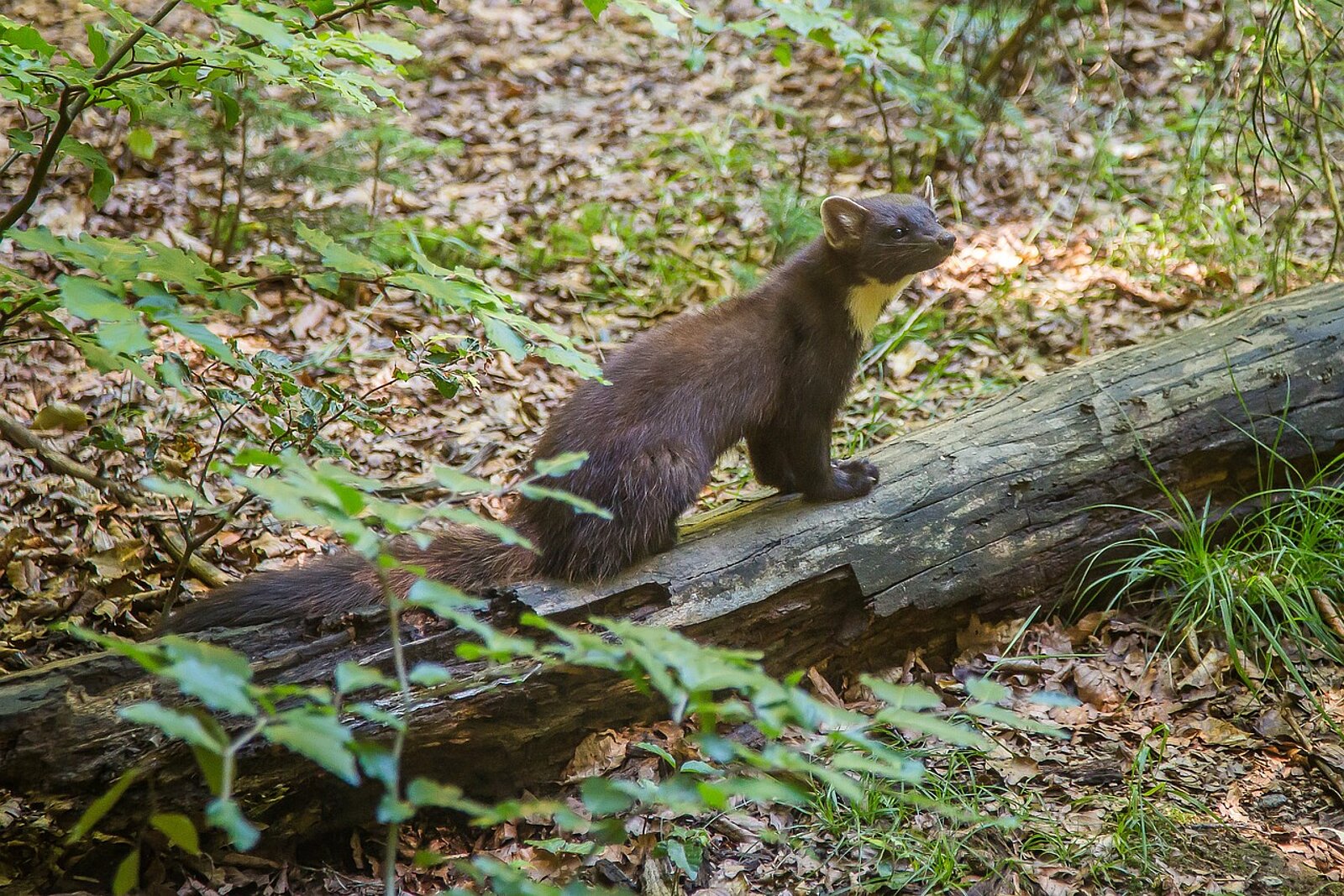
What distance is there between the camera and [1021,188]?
28.3 feet

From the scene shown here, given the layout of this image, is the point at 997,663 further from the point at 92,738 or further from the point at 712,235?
the point at 712,235

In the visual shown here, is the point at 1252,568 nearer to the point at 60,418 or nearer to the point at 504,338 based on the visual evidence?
the point at 504,338

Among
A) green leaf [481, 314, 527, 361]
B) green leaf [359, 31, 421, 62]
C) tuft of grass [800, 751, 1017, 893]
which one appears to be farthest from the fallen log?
green leaf [359, 31, 421, 62]

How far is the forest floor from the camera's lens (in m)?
3.67

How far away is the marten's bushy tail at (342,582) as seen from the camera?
3695 mm

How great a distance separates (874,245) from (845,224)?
7.0 inches

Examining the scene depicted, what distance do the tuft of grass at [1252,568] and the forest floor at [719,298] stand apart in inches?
5.9

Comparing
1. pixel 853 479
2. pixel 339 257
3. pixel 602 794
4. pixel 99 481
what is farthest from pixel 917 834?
pixel 99 481

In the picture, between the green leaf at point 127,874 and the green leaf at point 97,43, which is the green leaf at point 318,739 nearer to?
the green leaf at point 127,874

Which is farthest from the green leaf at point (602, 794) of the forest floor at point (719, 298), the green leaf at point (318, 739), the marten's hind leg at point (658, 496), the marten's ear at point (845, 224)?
the marten's ear at point (845, 224)

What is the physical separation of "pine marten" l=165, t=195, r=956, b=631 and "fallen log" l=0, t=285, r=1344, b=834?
143 millimetres

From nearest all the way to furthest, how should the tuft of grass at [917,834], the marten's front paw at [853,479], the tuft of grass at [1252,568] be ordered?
the tuft of grass at [917,834] → the tuft of grass at [1252,568] → the marten's front paw at [853,479]

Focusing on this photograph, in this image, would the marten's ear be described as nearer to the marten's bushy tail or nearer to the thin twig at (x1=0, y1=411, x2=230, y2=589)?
the marten's bushy tail

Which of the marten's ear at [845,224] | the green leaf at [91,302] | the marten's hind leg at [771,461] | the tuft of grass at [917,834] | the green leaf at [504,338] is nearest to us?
the green leaf at [91,302]
